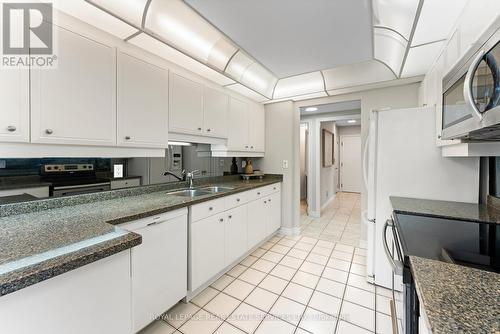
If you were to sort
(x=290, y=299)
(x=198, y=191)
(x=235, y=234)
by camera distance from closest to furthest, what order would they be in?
(x=290, y=299)
(x=235, y=234)
(x=198, y=191)

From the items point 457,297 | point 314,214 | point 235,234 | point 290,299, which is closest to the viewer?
point 457,297

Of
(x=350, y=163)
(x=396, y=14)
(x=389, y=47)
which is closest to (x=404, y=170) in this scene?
(x=389, y=47)

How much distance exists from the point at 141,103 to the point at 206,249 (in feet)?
4.62

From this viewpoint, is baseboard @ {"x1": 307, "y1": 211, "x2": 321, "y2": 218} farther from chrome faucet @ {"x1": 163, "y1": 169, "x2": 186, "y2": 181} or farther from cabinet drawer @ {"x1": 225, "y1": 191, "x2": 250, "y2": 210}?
chrome faucet @ {"x1": 163, "y1": 169, "x2": 186, "y2": 181}

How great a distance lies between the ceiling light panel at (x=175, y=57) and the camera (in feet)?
5.40

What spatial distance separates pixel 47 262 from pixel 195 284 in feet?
4.28

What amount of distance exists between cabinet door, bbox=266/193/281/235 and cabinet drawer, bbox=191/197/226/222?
107 centimetres

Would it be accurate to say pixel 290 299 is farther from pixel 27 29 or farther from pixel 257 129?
pixel 27 29

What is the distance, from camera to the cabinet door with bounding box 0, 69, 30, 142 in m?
1.13

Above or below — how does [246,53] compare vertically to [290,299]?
above

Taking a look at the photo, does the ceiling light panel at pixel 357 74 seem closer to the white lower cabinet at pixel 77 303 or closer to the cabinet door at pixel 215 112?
the cabinet door at pixel 215 112

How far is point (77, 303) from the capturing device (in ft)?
2.71

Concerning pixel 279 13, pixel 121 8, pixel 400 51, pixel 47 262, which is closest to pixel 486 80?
pixel 279 13

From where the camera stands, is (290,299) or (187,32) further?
(290,299)
